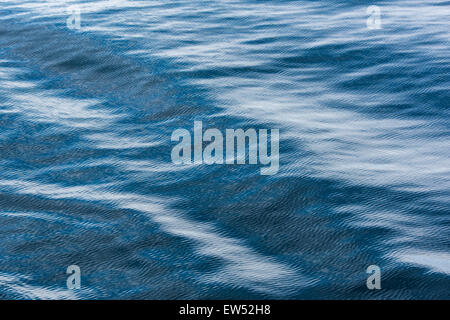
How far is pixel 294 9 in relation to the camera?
5781mm

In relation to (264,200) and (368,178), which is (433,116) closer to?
(368,178)

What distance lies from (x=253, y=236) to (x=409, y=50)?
2.47 meters

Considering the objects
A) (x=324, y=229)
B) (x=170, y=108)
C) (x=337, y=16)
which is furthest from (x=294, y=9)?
(x=324, y=229)

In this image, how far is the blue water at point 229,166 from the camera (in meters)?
2.49

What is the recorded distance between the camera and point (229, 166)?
10.8 ft

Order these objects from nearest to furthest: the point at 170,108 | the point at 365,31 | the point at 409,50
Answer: the point at 170,108 → the point at 409,50 → the point at 365,31

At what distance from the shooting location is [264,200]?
2982 mm

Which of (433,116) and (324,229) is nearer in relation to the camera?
(324,229)

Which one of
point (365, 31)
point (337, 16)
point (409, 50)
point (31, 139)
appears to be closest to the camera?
point (31, 139)

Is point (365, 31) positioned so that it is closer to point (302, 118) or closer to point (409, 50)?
point (409, 50)

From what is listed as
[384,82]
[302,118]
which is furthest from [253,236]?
[384,82]

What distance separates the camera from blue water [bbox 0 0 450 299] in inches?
98.2
